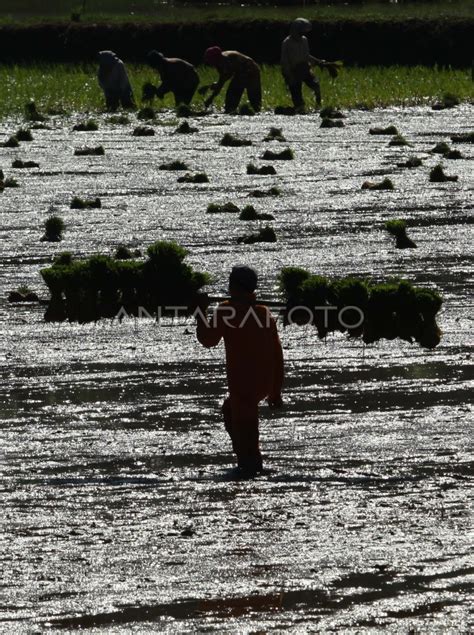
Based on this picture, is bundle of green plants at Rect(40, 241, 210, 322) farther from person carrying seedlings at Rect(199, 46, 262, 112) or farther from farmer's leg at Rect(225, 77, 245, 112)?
farmer's leg at Rect(225, 77, 245, 112)

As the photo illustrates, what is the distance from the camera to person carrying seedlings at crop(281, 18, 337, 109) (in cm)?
3350

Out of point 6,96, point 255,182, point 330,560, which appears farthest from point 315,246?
point 6,96

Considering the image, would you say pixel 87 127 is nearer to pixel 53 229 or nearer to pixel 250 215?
pixel 250 215

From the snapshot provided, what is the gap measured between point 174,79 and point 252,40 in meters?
13.3

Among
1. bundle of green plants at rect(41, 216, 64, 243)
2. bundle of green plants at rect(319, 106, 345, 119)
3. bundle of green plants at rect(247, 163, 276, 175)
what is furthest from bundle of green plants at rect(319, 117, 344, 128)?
bundle of green plants at rect(41, 216, 64, 243)

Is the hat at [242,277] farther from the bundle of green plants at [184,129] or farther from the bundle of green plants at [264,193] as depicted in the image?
the bundle of green plants at [184,129]

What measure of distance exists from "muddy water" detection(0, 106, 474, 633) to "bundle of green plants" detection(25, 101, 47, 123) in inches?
662

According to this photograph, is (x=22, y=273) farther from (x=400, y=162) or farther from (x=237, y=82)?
(x=237, y=82)

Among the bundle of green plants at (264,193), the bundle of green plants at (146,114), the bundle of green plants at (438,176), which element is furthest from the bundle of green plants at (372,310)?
the bundle of green plants at (146,114)

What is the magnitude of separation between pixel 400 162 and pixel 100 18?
29.8m

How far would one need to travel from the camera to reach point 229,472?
841 centimetres

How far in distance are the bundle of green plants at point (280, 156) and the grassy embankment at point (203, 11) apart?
75.4ft

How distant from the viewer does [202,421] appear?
373 inches

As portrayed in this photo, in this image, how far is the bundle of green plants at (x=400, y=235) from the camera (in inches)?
612
